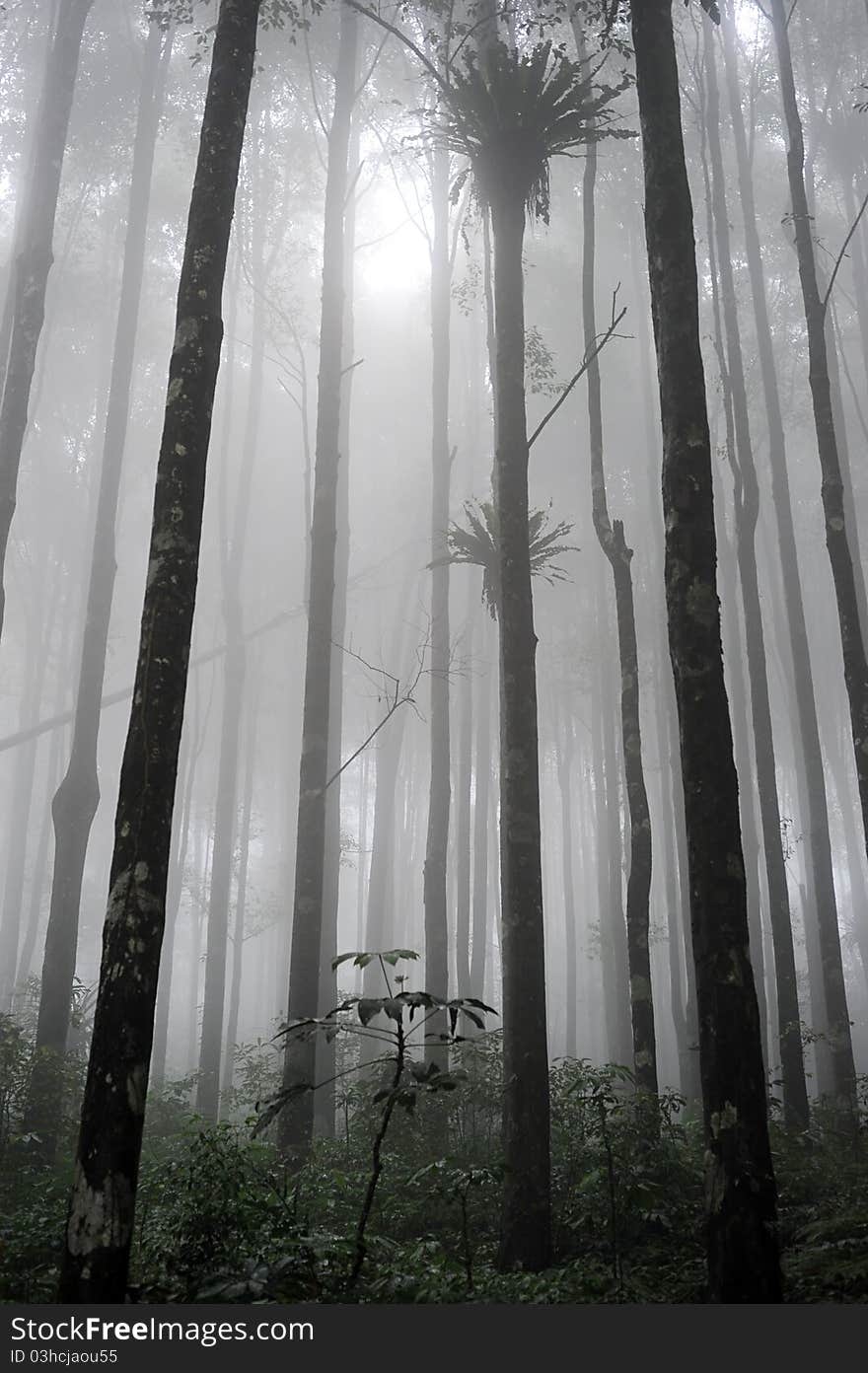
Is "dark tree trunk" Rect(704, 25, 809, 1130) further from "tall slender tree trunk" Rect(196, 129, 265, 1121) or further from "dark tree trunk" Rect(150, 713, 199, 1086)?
"dark tree trunk" Rect(150, 713, 199, 1086)

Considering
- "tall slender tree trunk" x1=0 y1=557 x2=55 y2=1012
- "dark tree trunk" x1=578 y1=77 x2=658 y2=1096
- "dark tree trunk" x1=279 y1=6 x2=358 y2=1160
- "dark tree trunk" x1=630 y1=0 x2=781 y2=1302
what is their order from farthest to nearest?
"tall slender tree trunk" x1=0 y1=557 x2=55 y2=1012
"dark tree trunk" x1=578 y1=77 x2=658 y2=1096
"dark tree trunk" x1=279 y1=6 x2=358 y2=1160
"dark tree trunk" x1=630 y1=0 x2=781 y2=1302

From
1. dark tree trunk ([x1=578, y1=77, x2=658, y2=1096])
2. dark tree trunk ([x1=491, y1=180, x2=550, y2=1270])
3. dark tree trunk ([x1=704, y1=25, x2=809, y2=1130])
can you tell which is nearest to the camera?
dark tree trunk ([x1=491, y1=180, x2=550, y2=1270])

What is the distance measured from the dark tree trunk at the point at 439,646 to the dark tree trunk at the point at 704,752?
5.43 metres

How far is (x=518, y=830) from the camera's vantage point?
20.2ft

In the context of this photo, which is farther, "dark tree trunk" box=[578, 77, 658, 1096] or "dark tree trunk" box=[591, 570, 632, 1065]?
"dark tree trunk" box=[591, 570, 632, 1065]

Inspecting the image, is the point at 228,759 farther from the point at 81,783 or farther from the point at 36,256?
the point at 36,256

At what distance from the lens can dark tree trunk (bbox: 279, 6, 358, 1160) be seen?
7.91m

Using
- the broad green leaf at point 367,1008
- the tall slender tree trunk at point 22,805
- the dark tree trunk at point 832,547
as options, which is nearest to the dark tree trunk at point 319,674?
the broad green leaf at point 367,1008

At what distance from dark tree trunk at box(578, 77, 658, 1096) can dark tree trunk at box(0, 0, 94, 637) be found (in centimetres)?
631

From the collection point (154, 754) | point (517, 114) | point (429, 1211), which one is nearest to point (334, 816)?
point (429, 1211)

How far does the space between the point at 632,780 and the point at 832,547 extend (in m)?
3.29

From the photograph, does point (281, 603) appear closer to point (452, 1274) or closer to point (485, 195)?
point (485, 195)

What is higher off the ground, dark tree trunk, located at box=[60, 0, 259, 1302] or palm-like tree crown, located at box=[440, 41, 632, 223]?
palm-like tree crown, located at box=[440, 41, 632, 223]

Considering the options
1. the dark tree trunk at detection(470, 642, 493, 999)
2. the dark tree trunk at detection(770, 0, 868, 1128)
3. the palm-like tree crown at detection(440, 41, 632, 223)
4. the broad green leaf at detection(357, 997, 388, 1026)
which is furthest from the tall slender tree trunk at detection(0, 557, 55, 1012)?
the broad green leaf at detection(357, 997, 388, 1026)
